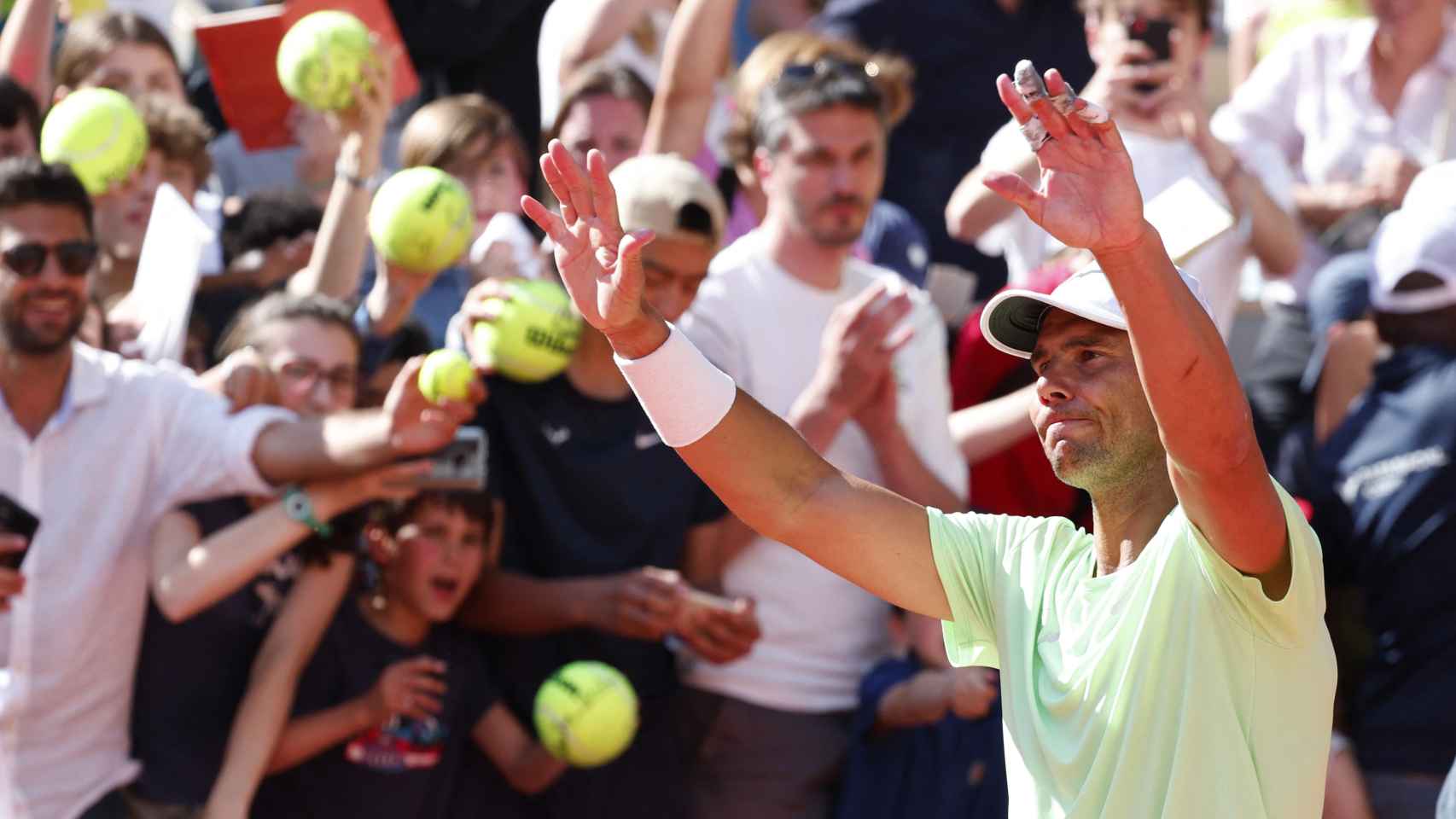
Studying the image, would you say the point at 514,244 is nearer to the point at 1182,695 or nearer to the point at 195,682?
the point at 195,682

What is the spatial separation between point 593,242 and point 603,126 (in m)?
2.97

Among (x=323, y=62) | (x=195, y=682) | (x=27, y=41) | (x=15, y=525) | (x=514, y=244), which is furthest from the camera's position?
(x=27, y=41)

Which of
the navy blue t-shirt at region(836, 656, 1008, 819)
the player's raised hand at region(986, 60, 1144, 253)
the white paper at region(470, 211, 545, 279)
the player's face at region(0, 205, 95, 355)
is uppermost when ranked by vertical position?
the player's raised hand at region(986, 60, 1144, 253)

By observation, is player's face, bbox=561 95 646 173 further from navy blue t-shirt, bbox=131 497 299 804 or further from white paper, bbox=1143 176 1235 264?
white paper, bbox=1143 176 1235 264

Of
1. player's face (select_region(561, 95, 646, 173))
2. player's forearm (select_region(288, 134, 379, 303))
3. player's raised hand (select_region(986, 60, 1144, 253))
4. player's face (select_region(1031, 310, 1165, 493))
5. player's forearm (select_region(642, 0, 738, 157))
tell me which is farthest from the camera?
player's face (select_region(561, 95, 646, 173))

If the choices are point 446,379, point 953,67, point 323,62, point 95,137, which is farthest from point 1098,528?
point 953,67

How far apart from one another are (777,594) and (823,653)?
202 millimetres

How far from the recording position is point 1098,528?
10.6 ft

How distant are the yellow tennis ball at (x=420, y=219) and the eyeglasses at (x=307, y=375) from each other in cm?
35

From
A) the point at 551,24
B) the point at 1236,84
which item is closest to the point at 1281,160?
the point at 1236,84

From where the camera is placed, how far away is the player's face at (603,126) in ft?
20.1

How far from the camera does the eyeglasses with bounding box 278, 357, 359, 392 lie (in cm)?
520

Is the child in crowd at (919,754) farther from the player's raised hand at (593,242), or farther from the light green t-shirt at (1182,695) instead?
the player's raised hand at (593,242)

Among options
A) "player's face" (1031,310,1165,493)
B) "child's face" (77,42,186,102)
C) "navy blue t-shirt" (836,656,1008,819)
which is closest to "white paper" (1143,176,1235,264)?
"player's face" (1031,310,1165,493)
